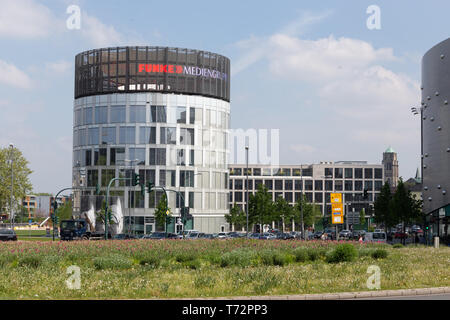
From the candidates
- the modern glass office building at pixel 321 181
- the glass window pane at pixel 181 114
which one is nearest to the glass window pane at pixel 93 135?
the glass window pane at pixel 181 114

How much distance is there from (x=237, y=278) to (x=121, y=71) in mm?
77638

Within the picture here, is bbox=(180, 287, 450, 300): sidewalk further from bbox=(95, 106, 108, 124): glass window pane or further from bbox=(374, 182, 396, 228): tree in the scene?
bbox=(95, 106, 108, 124): glass window pane

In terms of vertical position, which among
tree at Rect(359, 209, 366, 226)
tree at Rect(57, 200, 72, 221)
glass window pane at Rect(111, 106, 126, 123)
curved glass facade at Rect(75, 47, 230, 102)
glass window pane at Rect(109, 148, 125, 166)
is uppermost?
curved glass facade at Rect(75, 47, 230, 102)

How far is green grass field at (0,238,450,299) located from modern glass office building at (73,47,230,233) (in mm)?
60768

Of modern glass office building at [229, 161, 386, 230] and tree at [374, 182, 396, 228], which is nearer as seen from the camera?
tree at [374, 182, 396, 228]

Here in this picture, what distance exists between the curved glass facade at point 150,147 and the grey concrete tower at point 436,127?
3497 centimetres

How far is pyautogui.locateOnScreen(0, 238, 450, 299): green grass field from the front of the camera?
674 inches

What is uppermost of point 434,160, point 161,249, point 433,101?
point 433,101

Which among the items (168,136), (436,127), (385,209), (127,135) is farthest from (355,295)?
(127,135)

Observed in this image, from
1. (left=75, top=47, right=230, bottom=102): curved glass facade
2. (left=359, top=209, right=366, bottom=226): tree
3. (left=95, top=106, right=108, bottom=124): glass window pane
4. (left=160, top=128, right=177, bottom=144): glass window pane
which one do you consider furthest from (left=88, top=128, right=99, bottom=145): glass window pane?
(left=359, top=209, right=366, bottom=226): tree

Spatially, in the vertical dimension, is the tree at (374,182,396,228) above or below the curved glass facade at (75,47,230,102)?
below
